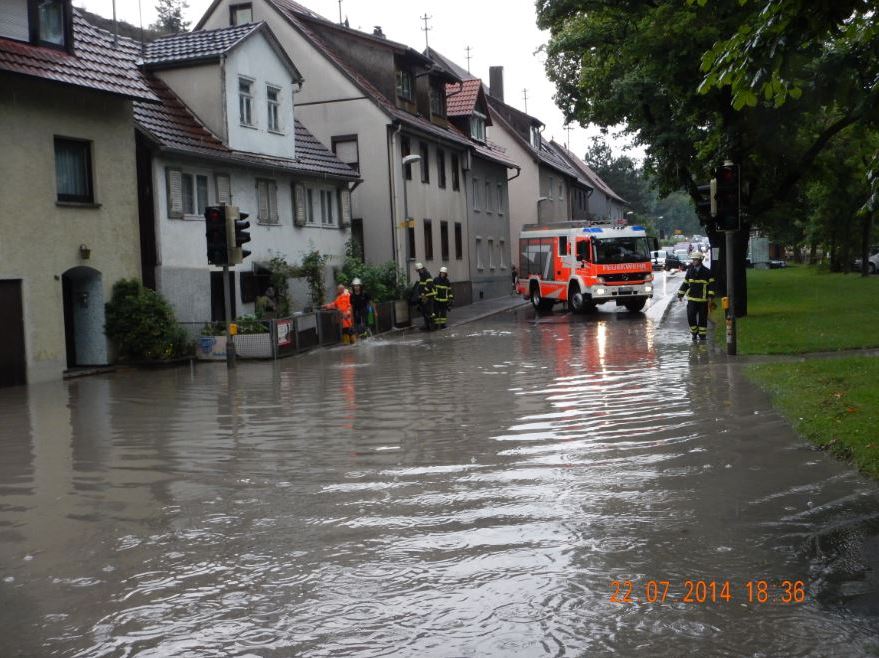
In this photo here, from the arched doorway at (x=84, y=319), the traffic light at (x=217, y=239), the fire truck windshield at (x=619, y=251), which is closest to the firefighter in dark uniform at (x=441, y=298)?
the fire truck windshield at (x=619, y=251)

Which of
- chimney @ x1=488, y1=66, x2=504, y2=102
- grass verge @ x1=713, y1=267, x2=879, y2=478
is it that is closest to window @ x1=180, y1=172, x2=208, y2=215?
grass verge @ x1=713, y1=267, x2=879, y2=478

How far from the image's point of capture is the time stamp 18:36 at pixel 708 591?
221 inches

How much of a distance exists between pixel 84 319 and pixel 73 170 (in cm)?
333

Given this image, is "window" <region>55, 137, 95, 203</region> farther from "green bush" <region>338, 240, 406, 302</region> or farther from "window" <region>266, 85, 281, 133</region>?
"green bush" <region>338, 240, 406, 302</region>

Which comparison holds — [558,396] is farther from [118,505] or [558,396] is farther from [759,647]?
[759,647]

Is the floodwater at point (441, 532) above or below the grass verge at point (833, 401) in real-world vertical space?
below

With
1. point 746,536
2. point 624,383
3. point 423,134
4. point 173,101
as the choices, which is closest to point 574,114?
point 423,134

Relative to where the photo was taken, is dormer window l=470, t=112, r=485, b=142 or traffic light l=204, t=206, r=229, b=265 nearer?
traffic light l=204, t=206, r=229, b=265

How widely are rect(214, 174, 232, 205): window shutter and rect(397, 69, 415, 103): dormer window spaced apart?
1422cm

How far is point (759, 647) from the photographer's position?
493 centimetres

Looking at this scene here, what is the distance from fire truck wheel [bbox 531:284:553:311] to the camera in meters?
39.9

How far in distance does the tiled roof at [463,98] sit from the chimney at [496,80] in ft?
67.3

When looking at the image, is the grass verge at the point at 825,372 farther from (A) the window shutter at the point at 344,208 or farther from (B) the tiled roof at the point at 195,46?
(B) the tiled roof at the point at 195,46

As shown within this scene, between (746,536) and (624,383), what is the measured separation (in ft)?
29.8
